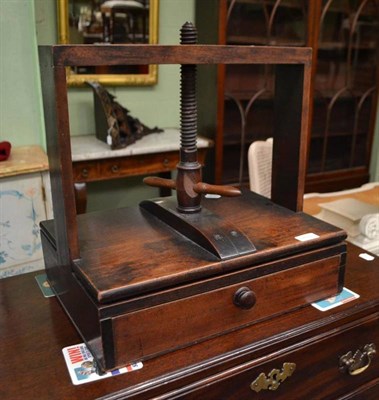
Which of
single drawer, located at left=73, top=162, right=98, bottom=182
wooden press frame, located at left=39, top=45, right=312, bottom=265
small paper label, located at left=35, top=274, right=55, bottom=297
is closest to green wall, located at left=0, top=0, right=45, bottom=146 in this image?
single drawer, located at left=73, top=162, right=98, bottom=182

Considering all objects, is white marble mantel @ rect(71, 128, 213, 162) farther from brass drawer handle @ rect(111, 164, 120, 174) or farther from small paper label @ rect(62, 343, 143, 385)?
small paper label @ rect(62, 343, 143, 385)

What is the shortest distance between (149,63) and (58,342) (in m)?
0.46

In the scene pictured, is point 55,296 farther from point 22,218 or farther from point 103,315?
point 22,218

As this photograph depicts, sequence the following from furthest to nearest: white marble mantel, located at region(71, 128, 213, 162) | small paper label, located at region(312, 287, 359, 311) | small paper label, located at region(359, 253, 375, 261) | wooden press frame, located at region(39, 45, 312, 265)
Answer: white marble mantel, located at region(71, 128, 213, 162), small paper label, located at region(359, 253, 375, 261), small paper label, located at region(312, 287, 359, 311), wooden press frame, located at region(39, 45, 312, 265)

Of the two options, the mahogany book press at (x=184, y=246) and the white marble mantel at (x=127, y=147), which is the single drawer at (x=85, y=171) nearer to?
the white marble mantel at (x=127, y=147)

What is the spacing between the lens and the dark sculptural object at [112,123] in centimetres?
209

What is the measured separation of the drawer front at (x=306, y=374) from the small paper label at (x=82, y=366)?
3.0 inches

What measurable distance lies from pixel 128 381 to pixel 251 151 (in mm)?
1196

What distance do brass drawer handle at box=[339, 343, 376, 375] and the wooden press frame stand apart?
0.30 meters

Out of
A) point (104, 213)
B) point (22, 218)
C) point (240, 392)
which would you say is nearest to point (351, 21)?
point (22, 218)

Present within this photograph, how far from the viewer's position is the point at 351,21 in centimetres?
289

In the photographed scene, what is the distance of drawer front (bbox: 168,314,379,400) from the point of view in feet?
2.36

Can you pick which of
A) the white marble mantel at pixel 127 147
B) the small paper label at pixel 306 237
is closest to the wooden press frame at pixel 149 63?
the small paper label at pixel 306 237

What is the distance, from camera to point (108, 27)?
2.34 metres
